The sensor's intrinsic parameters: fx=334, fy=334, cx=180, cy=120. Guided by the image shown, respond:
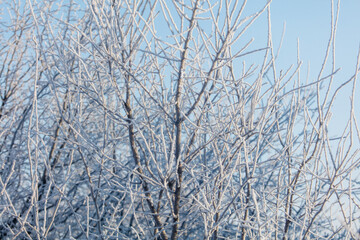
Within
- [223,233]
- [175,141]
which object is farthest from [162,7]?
[223,233]

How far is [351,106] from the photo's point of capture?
1.92 meters

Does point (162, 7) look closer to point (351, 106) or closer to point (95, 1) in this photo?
point (95, 1)

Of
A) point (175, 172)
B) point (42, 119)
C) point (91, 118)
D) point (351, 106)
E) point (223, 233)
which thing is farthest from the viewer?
point (91, 118)

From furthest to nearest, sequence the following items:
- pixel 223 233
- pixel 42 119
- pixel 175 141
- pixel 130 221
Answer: pixel 42 119 → pixel 130 221 → pixel 223 233 → pixel 175 141

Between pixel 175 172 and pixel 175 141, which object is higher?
pixel 175 141

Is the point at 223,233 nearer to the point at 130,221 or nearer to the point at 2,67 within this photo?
the point at 130,221

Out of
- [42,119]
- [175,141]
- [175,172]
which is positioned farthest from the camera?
[42,119]

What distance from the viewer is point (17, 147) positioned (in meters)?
4.63

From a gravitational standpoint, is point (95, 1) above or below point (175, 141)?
above

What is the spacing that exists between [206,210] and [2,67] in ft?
17.3

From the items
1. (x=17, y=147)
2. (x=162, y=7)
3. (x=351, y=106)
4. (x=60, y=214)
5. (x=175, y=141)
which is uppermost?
(x=162, y=7)

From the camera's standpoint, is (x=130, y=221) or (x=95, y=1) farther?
(x=130, y=221)

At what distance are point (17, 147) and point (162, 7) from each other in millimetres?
3526

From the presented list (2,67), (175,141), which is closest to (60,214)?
(175,141)
